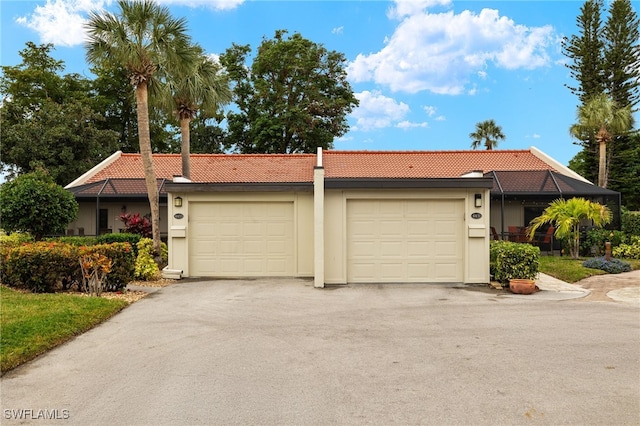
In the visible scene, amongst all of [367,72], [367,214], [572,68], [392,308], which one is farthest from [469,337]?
[572,68]

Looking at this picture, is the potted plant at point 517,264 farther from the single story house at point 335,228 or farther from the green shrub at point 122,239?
the green shrub at point 122,239

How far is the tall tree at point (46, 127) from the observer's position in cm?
2455

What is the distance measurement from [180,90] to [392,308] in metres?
12.3

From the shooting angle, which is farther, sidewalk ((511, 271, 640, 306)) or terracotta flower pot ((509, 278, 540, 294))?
terracotta flower pot ((509, 278, 540, 294))

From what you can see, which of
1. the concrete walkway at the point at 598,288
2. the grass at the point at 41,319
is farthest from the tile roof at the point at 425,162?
the grass at the point at 41,319

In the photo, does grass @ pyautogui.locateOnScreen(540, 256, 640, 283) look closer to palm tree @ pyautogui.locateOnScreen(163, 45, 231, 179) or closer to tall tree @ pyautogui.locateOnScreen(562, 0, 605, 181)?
palm tree @ pyautogui.locateOnScreen(163, 45, 231, 179)

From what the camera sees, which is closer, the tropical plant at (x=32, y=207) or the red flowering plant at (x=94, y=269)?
the red flowering plant at (x=94, y=269)

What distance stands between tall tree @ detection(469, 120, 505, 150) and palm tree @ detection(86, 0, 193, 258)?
26.7 meters

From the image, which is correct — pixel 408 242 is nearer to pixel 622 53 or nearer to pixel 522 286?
pixel 522 286

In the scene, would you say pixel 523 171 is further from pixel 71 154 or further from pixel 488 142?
pixel 71 154

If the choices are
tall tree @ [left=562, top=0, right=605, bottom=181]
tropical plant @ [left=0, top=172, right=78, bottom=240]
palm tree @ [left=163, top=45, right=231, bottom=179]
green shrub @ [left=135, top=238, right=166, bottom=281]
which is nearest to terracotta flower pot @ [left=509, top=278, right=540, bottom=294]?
green shrub @ [left=135, top=238, right=166, bottom=281]

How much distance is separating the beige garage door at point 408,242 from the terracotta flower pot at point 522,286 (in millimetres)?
1372

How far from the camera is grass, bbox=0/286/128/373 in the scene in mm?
5293

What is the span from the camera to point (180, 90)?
1650 cm
